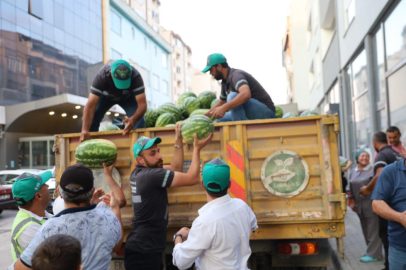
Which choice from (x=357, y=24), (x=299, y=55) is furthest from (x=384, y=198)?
(x=299, y=55)

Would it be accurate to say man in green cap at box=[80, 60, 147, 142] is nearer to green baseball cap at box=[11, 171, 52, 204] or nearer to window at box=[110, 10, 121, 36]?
green baseball cap at box=[11, 171, 52, 204]

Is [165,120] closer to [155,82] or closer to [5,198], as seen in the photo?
[5,198]

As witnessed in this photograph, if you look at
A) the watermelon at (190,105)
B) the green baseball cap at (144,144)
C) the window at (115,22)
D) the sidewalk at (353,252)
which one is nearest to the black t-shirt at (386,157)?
the sidewalk at (353,252)

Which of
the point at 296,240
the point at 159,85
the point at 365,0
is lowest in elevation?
the point at 296,240

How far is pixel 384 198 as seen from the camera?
3.47 metres

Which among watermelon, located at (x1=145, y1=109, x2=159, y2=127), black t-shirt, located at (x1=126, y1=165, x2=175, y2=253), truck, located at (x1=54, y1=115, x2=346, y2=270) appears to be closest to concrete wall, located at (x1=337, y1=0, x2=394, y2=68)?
watermelon, located at (x1=145, y1=109, x2=159, y2=127)

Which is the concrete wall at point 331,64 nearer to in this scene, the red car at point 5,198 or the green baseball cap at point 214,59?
the green baseball cap at point 214,59

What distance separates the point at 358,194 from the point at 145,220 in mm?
4326

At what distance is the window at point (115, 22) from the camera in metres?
36.9

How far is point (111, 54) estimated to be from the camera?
36.6 metres

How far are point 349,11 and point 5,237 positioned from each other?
1376 cm

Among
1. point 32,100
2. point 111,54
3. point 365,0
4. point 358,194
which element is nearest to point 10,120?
point 32,100

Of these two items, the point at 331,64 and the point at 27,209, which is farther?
the point at 331,64

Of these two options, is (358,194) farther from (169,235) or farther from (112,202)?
(112,202)
